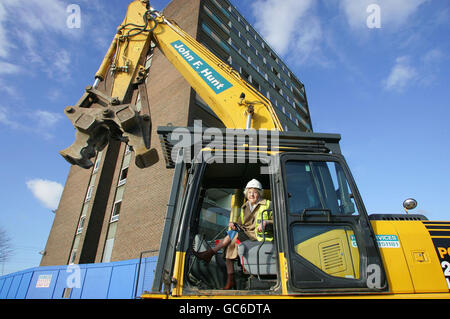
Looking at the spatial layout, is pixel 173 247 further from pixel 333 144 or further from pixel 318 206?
pixel 333 144

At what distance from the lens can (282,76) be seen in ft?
113

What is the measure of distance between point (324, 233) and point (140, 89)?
357 cm

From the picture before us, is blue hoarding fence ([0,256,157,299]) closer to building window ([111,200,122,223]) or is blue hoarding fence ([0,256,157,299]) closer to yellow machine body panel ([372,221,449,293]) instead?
building window ([111,200,122,223])

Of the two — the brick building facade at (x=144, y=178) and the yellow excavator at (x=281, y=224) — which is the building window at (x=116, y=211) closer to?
the brick building facade at (x=144, y=178)

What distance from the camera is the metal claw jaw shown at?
338cm

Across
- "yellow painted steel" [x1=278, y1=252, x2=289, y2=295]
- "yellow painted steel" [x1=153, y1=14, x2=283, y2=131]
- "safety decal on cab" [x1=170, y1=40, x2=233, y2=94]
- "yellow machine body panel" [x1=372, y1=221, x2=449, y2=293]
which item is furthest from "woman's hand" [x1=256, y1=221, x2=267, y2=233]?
"safety decal on cab" [x1=170, y1=40, x2=233, y2=94]

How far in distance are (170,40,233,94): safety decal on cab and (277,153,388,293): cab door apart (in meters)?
2.59

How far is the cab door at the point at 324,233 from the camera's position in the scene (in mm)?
2381

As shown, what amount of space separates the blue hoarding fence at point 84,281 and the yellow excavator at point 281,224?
224 inches

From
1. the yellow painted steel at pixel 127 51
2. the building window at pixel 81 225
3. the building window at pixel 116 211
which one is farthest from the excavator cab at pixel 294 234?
the building window at pixel 81 225

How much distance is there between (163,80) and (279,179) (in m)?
19.6

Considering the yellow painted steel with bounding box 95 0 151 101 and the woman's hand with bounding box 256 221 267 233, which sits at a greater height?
the yellow painted steel with bounding box 95 0 151 101
